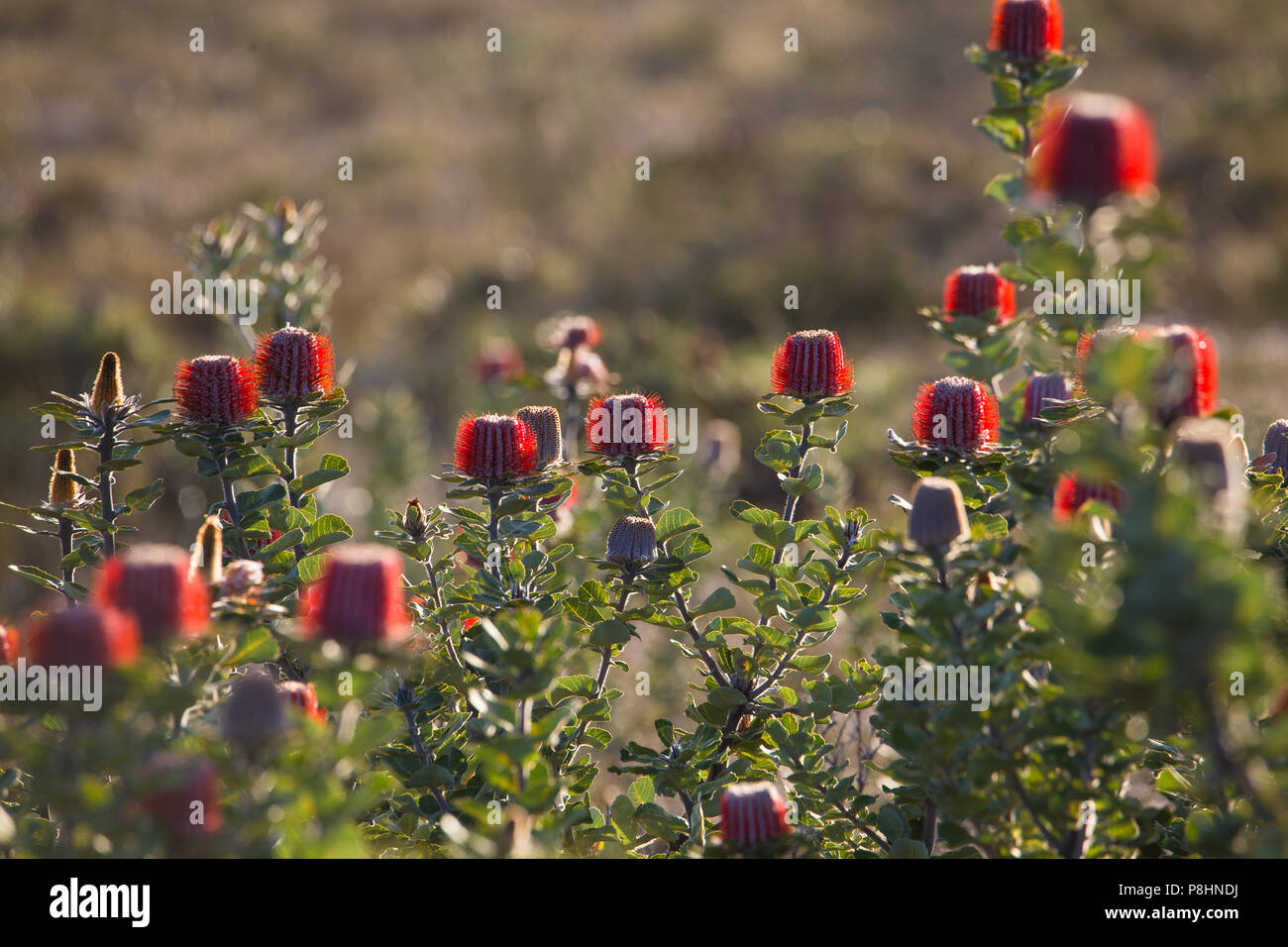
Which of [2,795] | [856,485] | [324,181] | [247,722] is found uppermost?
[324,181]

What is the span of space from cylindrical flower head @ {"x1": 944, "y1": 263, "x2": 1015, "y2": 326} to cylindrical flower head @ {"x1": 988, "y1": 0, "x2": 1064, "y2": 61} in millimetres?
502

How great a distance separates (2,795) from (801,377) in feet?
6.03

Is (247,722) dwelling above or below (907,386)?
below

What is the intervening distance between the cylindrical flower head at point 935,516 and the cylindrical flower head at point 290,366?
1.38m

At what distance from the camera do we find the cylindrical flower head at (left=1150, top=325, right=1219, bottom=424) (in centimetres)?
165

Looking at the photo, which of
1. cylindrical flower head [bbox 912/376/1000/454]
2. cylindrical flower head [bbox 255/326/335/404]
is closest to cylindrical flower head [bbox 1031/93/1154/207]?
cylindrical flower head [bbox 912/376/1000/454]

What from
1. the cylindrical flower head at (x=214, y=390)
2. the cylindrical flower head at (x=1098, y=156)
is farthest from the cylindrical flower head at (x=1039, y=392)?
the cylindrical flower head at (x=214, y=390)

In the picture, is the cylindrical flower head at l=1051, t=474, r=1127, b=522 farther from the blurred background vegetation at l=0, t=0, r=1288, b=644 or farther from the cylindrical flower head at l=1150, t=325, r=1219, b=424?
the blurred background vegetation at l=0, t=0, r=1288, b=644

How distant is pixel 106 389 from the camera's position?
246cm

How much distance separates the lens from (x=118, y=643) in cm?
145

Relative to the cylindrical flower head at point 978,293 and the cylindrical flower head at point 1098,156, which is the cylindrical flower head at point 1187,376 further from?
the cylindrical flower head at point 978,293

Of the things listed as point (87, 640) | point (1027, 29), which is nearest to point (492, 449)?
point (87, 640)
